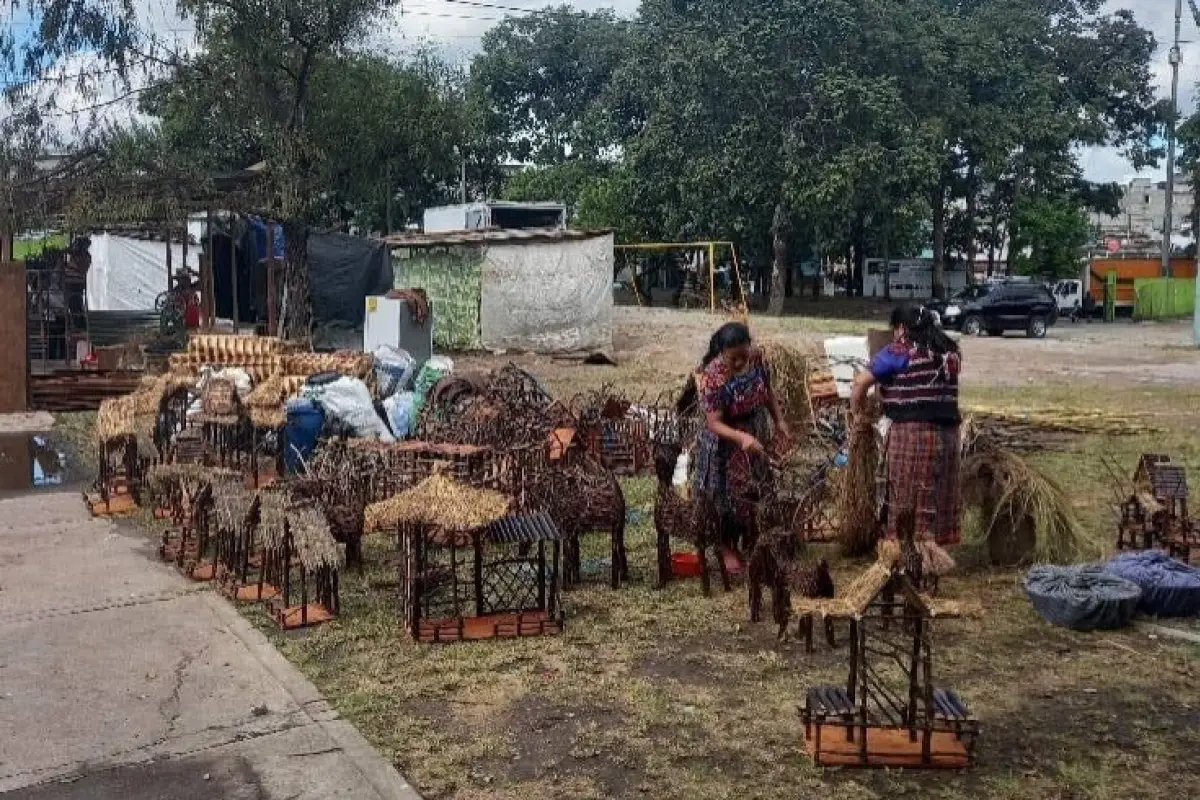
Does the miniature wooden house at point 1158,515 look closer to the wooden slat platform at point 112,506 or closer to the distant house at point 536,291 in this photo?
the wooden slat platform at point 112,506

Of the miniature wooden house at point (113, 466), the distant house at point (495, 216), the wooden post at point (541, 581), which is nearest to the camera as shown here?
the wooden post at point (541, 581)

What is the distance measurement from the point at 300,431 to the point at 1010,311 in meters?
25.4

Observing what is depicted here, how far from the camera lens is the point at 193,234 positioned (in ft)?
85.6

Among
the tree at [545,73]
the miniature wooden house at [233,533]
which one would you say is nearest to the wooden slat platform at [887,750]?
the miniature wooden house at [233,533]

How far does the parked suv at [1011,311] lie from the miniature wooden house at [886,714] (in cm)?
2908

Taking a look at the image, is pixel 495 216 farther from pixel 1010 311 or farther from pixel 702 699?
pixel 702 699

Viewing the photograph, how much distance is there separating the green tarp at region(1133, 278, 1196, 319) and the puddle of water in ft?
124

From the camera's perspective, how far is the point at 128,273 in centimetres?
2759

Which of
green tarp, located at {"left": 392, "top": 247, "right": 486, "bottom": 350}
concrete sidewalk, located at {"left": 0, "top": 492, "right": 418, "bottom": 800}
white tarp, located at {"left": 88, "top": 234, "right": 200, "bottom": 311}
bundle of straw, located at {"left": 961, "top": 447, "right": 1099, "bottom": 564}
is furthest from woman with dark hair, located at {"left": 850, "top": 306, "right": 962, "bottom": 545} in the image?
white tarp, located at {"left": 88, "top": 234, "right": 200, "bottom": 311}

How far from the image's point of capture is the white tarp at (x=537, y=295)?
23.5 meters

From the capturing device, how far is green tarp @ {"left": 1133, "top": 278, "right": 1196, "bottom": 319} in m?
42.4

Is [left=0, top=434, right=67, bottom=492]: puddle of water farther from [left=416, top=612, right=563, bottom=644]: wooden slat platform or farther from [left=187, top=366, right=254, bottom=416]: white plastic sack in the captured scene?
[left=416, top=612, right=563, bottom=644]: wooden slat platform

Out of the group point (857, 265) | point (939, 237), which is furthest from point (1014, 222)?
point (857, 265)

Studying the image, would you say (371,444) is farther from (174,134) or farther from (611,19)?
(611,19)
